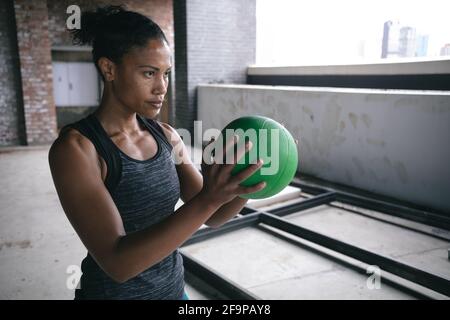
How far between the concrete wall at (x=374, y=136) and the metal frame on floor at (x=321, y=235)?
0.57m

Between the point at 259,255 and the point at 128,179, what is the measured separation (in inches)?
85.9

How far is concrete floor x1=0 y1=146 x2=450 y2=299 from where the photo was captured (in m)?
2.53

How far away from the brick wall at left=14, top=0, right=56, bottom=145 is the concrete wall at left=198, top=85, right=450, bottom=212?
4711 millimetres

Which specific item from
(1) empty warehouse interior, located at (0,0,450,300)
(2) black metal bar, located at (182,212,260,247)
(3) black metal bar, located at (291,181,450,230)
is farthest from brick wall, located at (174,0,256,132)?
(2) black metal bar, located at (182,212,260,247)

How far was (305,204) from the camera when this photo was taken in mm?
4105

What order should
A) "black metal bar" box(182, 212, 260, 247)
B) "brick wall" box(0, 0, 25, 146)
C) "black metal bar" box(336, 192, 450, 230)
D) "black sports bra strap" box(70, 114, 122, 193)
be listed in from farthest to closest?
1. "brick wall" box(0, 0, 25, 146)
2. "black metal bar" box(336, 192, 450, 230)
3. "black metal bar" box(182, 212, 260, 247)
4. "black sports bra strap" box(70, 114, 122, 193)

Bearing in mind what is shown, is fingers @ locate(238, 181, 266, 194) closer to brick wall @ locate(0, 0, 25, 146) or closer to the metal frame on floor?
the metal frame on floor

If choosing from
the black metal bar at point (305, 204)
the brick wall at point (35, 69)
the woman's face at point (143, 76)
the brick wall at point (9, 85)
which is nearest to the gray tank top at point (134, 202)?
the woman's face at point (143, 76)

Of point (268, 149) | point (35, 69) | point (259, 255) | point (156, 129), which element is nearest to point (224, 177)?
point (268, 149)

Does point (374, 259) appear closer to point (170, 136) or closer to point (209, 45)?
point (170, 136)

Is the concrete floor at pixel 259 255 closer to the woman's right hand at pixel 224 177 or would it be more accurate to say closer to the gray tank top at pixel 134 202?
the gray tank top at pixel 134 202

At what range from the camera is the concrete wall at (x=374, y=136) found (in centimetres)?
398
